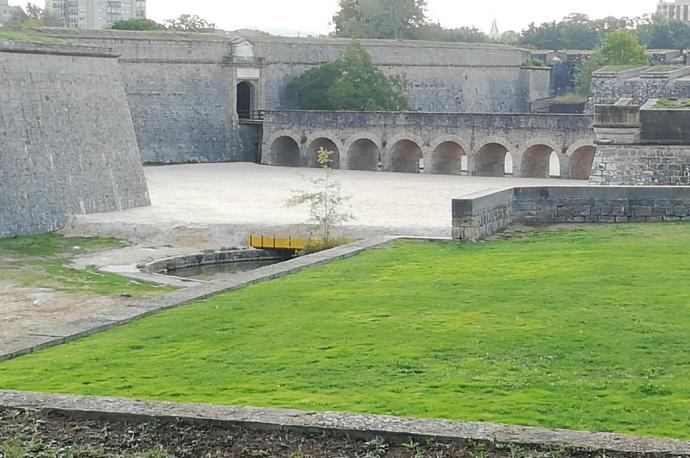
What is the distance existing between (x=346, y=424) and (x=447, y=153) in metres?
32.4

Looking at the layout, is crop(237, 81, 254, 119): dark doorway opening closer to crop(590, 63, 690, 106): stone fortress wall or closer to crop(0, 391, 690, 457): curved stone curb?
crop(590, 63, 690, 106): stone fortress wall

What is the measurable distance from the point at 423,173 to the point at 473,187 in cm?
652

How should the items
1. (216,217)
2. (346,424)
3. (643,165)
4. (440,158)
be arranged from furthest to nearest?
(440,158) < (216,217) < (643,165) < (346,424)

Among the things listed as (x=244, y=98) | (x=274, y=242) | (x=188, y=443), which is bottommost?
(x=274, y=242)

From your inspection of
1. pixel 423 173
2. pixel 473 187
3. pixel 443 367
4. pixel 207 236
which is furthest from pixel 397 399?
pixel 423 173

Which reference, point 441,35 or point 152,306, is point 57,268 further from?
point 441,35

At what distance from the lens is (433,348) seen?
27.5ft

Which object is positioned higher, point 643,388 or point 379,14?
point 379,14

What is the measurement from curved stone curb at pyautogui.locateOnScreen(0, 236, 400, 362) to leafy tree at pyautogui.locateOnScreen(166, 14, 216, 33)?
134ft

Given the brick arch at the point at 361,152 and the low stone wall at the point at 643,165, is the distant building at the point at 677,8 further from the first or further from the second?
the low stone wall at the point at 643,165

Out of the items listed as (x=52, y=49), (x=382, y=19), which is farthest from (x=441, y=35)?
(x=52, y=49)

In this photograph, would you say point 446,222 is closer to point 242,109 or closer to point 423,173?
point 423,173

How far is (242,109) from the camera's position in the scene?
4434 centimetres

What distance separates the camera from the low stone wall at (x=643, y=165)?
680 inches
